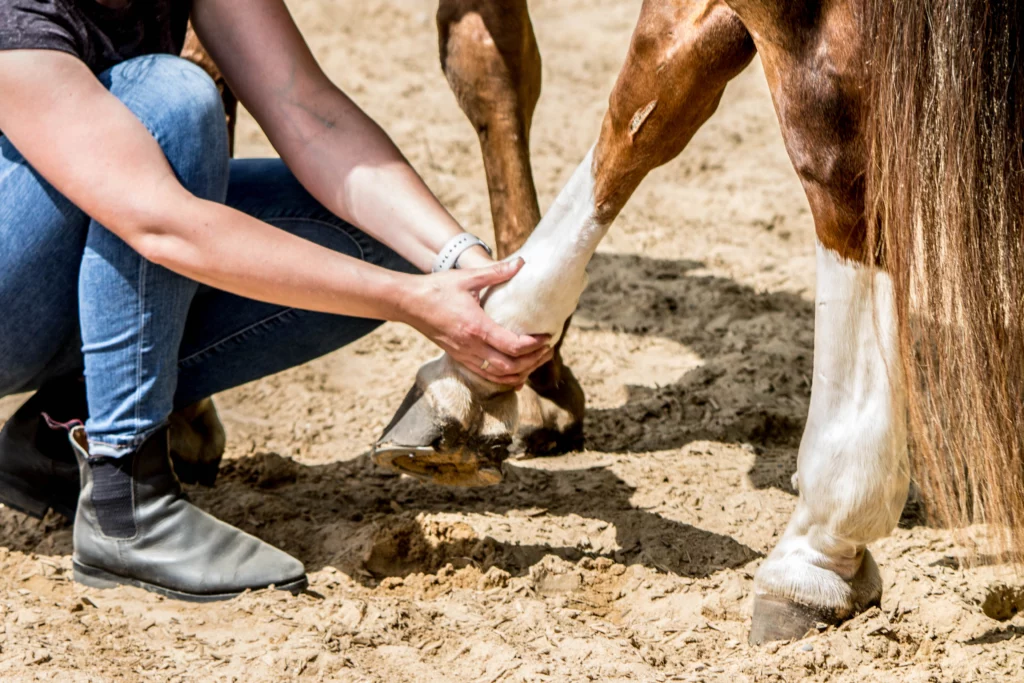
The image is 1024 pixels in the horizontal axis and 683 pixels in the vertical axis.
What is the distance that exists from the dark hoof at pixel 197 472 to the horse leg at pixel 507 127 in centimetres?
58

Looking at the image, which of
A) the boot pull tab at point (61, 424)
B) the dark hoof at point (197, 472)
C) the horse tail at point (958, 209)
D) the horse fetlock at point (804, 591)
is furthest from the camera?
the dark hoof at point (197, 472)

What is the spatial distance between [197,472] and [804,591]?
116 centimetres

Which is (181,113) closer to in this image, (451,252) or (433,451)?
(451,252)

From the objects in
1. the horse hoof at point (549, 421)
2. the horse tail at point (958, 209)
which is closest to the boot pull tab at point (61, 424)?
the horse hoof at point (549, 421)

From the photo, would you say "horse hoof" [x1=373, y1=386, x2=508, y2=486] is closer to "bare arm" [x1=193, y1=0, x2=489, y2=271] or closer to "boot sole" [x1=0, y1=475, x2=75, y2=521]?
"bare arm" [x1=193, y1=0, x2=489, y2=271]

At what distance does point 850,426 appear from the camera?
1.56 metres

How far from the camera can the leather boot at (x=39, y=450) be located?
201cm

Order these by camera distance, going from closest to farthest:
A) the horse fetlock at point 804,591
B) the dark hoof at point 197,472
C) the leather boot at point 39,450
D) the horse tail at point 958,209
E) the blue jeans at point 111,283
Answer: the horse tail at point 958,209 < the horse fetlock at point 804,591 < the blue jeans at point 111,283 < the leather boot at point 39,450 < the dark hoof at point 197,472

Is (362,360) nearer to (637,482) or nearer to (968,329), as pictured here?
(637,482)

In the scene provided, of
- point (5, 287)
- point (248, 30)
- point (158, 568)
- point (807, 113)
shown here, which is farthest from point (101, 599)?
point (807, 113)

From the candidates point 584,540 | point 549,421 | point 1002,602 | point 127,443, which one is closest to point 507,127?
point 549,421

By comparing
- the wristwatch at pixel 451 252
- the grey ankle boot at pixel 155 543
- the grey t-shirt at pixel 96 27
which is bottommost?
the grey ankle boot at pixel 155 543

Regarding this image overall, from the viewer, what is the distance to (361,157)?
195cm

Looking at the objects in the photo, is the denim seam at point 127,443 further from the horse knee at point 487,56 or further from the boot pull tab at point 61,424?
the horse knee at point 487,56
